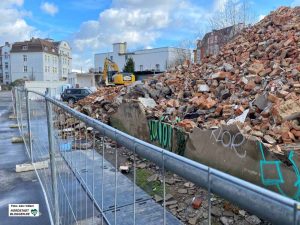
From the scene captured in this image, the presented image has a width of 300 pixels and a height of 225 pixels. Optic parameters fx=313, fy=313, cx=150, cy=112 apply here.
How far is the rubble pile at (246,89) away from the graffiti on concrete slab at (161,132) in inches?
13.2

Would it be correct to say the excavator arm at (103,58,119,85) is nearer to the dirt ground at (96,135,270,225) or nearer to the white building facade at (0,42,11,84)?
the dirt ground at (96,135,270,225)

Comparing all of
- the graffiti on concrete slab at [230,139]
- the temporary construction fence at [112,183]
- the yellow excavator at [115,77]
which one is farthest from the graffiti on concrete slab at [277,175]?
the yellow excavator at [115,77]

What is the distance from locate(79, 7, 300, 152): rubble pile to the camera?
20.3 ft

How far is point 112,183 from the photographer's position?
194 centimetres

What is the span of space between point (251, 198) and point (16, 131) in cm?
1136

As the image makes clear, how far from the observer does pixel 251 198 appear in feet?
2.55

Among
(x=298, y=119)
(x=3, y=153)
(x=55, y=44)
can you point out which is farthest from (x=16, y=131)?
(x=55, y=44)

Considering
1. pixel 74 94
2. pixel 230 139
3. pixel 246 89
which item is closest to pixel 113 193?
pixel 230 139

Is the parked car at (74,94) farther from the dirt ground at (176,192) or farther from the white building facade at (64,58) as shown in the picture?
the white building facade at (64,58)

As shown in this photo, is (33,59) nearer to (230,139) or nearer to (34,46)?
(34,46)

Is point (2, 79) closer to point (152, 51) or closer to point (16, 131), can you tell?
point (152, 51)

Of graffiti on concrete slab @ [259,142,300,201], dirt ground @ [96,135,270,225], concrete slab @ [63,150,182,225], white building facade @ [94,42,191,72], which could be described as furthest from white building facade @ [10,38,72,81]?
dirt ground @ [96,135,270,225]

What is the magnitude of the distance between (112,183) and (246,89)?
707 cm

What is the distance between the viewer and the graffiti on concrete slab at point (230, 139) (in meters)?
5.38
